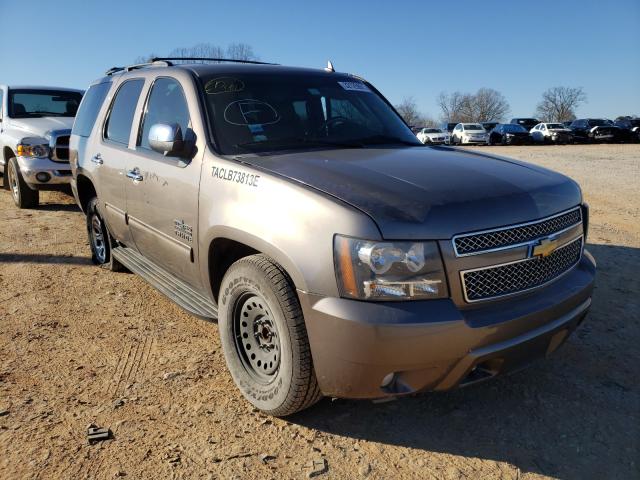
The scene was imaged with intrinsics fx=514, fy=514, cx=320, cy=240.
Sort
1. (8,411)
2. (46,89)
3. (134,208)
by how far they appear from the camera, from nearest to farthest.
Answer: (8,411) < (134,208) < (46,89)

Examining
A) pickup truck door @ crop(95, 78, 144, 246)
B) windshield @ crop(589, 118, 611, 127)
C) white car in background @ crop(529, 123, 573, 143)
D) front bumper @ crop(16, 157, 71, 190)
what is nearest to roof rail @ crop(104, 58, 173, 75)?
pickup truck door @ crop(95, 78, 144, 246)

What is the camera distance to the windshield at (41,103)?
9.01 m

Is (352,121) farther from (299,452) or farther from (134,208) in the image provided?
(299,452)

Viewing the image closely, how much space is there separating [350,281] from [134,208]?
2.37 metres

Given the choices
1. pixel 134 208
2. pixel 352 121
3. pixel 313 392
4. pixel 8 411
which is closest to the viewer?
pixel 313 392

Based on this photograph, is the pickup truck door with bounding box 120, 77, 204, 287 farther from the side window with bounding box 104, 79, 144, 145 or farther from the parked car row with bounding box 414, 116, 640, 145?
the parked car row with bounding box 414, 116, 640, 145

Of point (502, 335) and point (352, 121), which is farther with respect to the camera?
point (352, 121)

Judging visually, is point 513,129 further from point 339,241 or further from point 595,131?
point 339,241

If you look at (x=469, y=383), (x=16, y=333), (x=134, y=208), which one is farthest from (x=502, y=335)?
(x=16, y=333)

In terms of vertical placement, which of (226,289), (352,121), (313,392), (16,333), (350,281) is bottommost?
(16,333)

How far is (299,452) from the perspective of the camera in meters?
2.48

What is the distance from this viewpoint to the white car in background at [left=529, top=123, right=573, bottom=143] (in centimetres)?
3381

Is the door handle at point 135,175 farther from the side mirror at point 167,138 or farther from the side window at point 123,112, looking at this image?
the side mirror at point 167,138

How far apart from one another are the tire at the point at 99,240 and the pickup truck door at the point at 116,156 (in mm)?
341
